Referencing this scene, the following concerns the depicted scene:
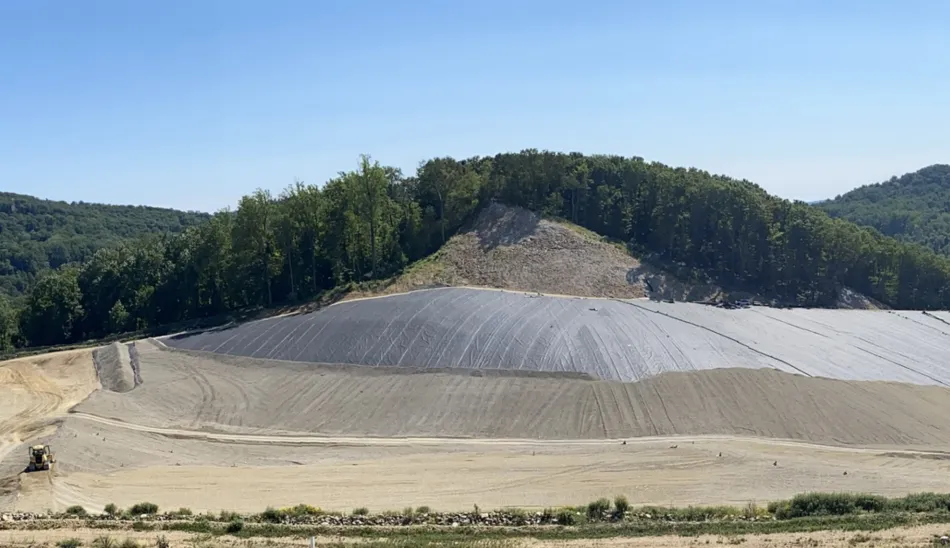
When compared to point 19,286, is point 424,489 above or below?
below

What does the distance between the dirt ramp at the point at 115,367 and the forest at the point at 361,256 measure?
49.3 feet

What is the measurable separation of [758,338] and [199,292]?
170 feet

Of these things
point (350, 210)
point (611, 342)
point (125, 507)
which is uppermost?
point (350, 210)

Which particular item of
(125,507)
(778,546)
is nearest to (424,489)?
(125,507)

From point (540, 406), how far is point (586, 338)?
29.9 feet

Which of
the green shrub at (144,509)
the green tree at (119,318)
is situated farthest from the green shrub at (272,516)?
the green tree at (119,318)

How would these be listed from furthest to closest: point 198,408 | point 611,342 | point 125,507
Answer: point 611,342 < point 198,408 < point 125,507

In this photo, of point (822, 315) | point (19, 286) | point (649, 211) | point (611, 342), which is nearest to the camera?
point (611, 342)

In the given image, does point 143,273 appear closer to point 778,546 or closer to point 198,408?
point 198,408

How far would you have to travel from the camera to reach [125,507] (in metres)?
30.7

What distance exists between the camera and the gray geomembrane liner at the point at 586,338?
49.0 m

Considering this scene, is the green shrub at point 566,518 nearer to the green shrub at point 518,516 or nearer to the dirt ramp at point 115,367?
the green shrub at point 518,516

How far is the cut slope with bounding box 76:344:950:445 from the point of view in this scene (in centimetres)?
4134

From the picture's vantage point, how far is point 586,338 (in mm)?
51469
